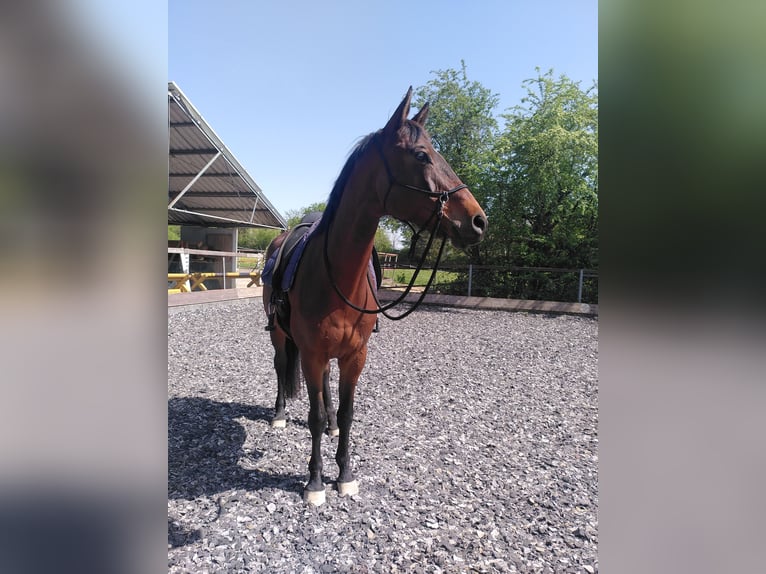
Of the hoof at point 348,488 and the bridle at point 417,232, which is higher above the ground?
the bridle at point 417,232

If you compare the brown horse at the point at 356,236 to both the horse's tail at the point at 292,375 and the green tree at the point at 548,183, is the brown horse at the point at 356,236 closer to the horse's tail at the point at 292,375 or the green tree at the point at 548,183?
the horse's tail at the point at 292,375

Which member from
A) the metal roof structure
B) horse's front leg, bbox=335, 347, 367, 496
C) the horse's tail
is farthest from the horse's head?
the metal roof structure

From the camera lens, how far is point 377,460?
11.2ft

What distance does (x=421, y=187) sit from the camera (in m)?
2.21

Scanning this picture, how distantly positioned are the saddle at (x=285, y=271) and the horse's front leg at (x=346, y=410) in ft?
2.24

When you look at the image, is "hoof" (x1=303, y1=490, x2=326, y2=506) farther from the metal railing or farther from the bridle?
the metal railing

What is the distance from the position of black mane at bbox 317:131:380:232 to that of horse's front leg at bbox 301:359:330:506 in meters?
1.02

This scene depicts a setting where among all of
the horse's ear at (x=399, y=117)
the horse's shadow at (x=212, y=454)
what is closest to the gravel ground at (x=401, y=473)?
the horse's shadow at (x=212, y=454)

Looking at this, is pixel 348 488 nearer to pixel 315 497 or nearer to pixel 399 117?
pixel 315 497

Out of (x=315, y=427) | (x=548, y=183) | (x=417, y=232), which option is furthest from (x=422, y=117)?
(x=548, y=183)

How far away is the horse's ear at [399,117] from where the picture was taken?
2307 mm

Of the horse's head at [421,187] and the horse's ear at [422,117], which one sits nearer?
the horse's head at [421,187]
